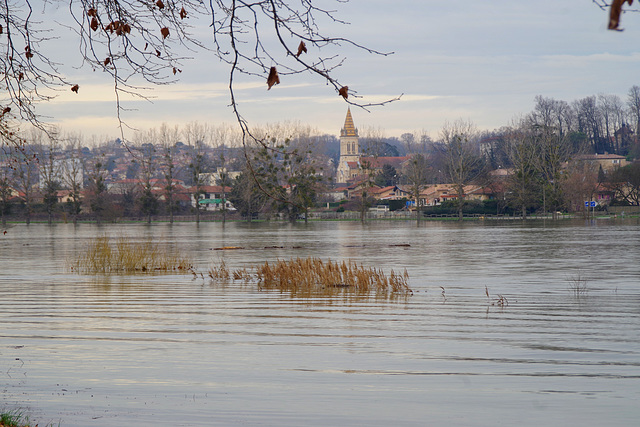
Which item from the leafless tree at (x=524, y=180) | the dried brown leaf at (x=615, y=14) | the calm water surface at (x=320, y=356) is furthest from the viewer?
the leafless tree at (x=524, y=180)

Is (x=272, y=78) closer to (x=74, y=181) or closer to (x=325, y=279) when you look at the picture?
(x=325, y=279)

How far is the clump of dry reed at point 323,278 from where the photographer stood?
21672 millimetres

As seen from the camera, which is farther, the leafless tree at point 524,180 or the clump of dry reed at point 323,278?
the leafless tree at point 524,180

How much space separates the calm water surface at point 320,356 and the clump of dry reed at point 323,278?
4.05 ft

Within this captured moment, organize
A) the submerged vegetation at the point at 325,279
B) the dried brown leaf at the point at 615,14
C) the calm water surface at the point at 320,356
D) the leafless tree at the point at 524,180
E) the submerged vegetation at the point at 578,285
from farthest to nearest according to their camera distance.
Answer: the leafless tree at the point at 524,180 < the submerged vegetation at the point at 325,279 < the submerged vegetation at the point at 578,285 < the calm water surface at the point at 320,356 < the dried brown leaf at the point at 615,14

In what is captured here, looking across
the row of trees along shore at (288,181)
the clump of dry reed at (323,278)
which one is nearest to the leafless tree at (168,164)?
the row of trees along shore at (288,181)

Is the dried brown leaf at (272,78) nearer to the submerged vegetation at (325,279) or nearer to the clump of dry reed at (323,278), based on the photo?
the submerged vegetation at (325,279)

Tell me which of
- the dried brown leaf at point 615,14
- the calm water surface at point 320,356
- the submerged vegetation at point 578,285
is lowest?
the submerged vegetation at point 578,285

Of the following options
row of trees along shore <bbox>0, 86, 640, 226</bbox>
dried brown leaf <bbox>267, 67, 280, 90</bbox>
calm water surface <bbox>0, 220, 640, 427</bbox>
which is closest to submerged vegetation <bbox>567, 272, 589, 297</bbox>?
calm water surface <bbox>0, 220, 640, 427</bbox>

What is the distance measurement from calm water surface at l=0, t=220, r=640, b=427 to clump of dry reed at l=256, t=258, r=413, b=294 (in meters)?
1.23

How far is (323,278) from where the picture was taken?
22578 millimetres

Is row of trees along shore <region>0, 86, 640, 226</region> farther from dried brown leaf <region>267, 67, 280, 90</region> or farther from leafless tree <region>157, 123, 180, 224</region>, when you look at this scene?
dried brown leaf <region>267, 67, 280, 90</region>

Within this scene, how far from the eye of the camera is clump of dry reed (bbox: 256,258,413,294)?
71.1 feet

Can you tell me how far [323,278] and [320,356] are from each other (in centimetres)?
1079
